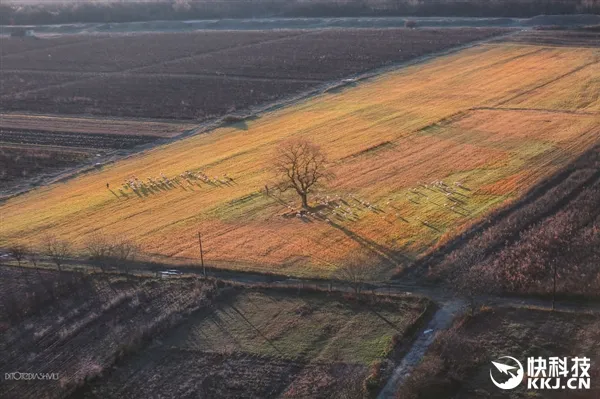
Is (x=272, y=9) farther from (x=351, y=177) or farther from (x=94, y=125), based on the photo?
(x=351, y=177)

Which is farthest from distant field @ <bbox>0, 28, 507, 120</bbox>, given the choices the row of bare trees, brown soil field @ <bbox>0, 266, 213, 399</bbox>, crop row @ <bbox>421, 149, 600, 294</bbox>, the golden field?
crop row @ <bbox>421, 149, 600, 294</bbox>

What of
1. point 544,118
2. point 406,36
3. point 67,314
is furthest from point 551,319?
point 406,36

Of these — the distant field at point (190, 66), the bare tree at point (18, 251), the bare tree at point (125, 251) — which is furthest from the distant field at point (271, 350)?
the distant field at point (190, 66)

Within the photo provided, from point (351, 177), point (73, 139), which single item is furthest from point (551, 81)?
point (73, 139)

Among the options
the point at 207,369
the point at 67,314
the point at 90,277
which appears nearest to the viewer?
the point at 207,369

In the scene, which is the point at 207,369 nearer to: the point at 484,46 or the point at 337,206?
the point at 337,206

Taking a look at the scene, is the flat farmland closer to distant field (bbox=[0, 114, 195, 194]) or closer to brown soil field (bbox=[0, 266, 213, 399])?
distant field (bbox=[0, 114, 195, 194])

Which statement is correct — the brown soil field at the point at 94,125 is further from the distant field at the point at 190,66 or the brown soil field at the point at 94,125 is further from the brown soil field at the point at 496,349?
the brown soil field at the point at 496,349
